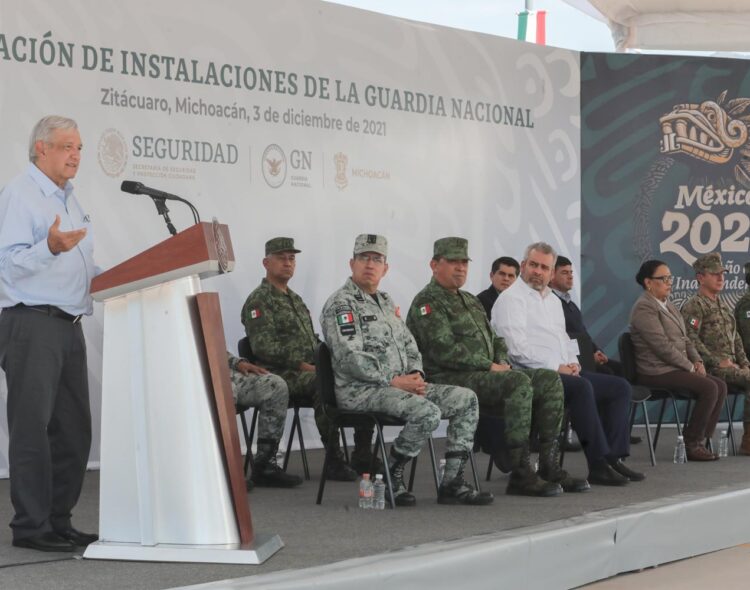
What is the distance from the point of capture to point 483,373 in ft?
17.7

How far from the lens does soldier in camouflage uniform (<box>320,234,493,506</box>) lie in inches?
195

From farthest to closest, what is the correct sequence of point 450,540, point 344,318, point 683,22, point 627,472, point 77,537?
point 683,22
point 627,472
point 344,318
point 450,540
point 77,537

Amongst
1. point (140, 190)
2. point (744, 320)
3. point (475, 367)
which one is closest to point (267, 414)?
point (475, 367)

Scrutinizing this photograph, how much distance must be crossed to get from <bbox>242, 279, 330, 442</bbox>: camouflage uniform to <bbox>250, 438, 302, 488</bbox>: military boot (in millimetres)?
303

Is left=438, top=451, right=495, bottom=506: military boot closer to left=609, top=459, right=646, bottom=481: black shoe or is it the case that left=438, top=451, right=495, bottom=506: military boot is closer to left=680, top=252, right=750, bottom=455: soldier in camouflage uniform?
left=609, top=459, right=646, bottom=481: black shoe

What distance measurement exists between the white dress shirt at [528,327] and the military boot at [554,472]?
39 centimetres

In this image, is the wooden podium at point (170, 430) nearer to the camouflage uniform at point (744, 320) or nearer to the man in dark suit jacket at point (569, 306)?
the man in dark suit jacket at point (569, 306)

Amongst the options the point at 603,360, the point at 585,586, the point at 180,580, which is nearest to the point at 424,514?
the point at 585,586

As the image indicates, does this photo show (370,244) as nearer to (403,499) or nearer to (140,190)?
(403,499)

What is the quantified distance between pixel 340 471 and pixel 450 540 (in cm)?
208

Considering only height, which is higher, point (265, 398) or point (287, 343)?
point (287, 343)

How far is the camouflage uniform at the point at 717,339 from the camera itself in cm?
727

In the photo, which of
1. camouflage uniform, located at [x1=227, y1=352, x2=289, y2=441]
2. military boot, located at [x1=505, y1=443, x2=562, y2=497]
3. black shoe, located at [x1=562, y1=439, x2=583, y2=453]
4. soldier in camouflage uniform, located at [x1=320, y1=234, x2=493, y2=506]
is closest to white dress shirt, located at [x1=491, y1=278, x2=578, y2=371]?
military boot, located at [x1=505, y1=443, x2=562, y2=497]

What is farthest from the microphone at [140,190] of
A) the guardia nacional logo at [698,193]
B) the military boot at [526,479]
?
the guardia nacional logo at [698,193]
